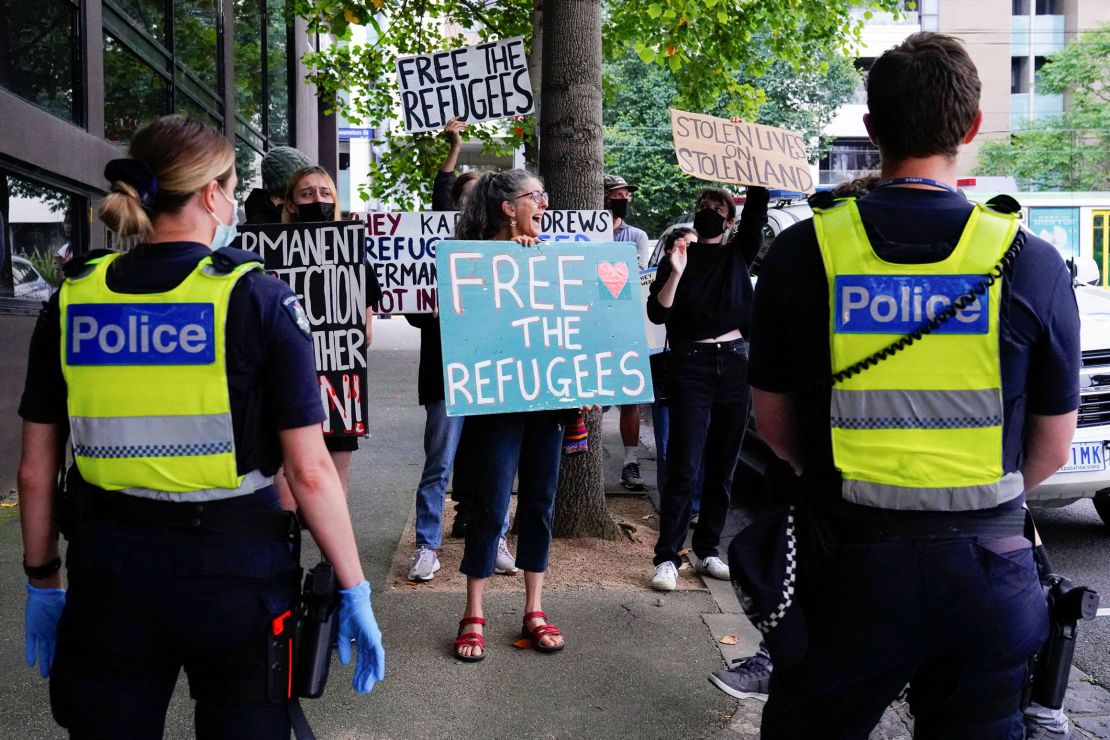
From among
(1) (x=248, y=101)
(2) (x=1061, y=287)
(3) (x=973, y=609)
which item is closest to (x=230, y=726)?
(3) (x=973, y=609)

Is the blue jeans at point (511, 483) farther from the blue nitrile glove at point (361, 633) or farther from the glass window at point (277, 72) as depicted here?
the glass window at point (277, 72)

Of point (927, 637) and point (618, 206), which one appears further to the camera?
point (618, 206)

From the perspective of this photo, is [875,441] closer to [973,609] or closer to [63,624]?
[973,609]

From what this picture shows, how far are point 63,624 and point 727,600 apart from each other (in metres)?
3.52

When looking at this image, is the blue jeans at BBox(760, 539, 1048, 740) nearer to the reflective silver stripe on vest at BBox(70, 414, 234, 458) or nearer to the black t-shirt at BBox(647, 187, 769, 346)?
the reflective silver stripe on vest at BBox(70, 414, 234, 458)

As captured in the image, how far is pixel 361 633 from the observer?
7.58 feet

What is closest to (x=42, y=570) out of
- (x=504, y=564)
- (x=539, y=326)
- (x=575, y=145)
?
(x=539, y=326)

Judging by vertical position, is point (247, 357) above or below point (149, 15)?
below

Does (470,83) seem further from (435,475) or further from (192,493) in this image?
(192,493)

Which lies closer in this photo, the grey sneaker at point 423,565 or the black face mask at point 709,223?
the grey sneaker at point 423,565

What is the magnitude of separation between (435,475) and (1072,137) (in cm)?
4275

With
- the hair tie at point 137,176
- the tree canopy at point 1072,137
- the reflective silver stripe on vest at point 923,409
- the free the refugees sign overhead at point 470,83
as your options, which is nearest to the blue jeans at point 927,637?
the reflective silver stripe on vest at point 923,409

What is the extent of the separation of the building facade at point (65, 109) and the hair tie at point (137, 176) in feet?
15.2

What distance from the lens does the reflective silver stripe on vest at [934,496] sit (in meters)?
2.10
